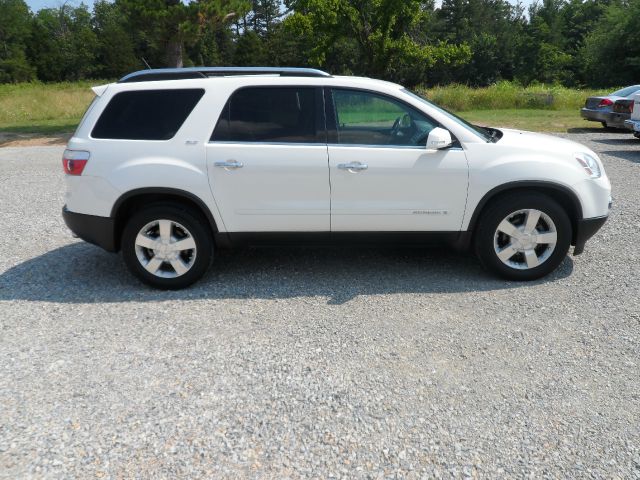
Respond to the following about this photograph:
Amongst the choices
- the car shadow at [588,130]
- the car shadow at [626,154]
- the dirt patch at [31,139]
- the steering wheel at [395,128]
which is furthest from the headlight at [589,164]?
the dirt patch at [31,139]

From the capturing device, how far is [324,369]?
343cm

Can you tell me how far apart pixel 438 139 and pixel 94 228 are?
302 centimetres

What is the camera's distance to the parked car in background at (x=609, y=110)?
15.5 meters

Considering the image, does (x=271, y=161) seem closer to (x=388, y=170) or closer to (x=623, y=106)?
(x=388, y=170)

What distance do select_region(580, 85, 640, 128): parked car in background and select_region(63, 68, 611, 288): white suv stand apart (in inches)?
503

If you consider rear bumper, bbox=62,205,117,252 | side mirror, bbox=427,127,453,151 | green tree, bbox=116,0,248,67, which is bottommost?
rear bumper, bbox=62,205,117,252

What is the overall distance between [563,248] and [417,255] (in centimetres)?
139

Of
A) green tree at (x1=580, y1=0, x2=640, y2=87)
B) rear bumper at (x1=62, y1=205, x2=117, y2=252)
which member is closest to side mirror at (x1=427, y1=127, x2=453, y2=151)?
rear bumper at (x1=62, y1=205, x2=117, y2=252)

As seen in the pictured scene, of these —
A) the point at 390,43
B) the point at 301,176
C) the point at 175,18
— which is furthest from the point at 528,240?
the point at 390,43

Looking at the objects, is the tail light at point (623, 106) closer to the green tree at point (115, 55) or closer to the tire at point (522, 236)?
the tire at point (522, 236)

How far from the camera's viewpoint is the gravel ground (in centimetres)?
265

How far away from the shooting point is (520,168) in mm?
4543

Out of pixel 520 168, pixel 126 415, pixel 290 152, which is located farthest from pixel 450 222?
pixel 126 415

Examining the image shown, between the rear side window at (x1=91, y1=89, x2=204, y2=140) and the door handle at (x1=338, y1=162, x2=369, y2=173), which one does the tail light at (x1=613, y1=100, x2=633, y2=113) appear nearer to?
the door handle at (x1=338, y1=162, x2=369, y2=173)
